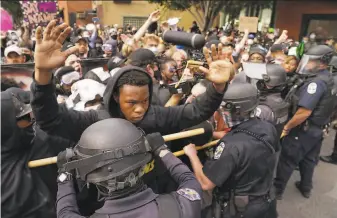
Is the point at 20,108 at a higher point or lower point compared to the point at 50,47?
lower

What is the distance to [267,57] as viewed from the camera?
571 centimetres

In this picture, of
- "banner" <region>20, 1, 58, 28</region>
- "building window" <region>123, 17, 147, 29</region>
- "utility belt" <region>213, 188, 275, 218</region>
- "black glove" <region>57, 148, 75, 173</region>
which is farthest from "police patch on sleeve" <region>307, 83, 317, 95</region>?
"building window" <region>123, 17, 147, 29</region>

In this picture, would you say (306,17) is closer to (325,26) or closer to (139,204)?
(325,26)

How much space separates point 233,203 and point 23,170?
5.33ft

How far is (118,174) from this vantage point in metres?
1.26

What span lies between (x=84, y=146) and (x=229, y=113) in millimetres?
1382

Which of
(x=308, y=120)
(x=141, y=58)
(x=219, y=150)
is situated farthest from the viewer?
(x=308, y=120)

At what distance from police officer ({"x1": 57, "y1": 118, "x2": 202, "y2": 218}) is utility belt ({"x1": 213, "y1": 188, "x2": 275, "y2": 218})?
96 cm

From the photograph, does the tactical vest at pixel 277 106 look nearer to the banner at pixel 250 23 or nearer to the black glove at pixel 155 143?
the black glove at pixel 155 143

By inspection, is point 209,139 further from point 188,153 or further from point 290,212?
point 290,212

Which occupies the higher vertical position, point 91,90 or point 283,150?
point 91,90

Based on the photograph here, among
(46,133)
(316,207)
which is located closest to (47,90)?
(46,133)

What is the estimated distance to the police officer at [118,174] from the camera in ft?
4.15

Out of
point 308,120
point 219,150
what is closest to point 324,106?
point 308,120
